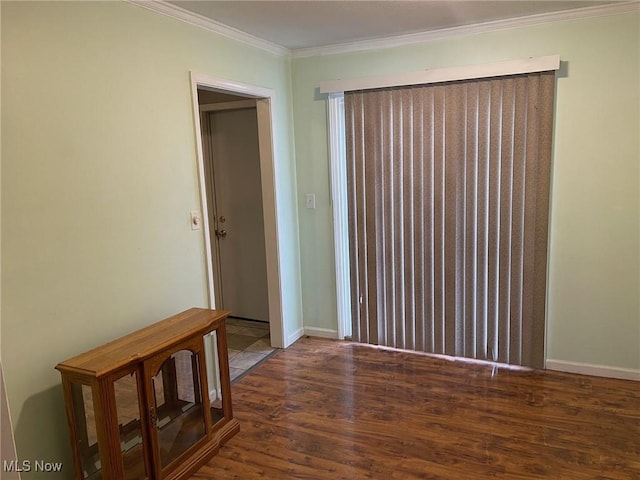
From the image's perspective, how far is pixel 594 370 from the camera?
317 centimetres

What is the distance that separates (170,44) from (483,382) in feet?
9.15

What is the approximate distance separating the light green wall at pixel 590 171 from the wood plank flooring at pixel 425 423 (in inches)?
13.8

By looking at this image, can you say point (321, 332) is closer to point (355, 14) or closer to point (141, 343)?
point (141, 343)

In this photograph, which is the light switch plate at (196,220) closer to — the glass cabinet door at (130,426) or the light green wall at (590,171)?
the glass cabinet door at (130,426)

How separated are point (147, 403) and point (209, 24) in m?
2.14

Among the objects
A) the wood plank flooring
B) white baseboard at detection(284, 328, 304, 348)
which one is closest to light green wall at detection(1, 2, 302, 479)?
the wood plank flooring

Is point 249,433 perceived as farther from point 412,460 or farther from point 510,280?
point 510,280

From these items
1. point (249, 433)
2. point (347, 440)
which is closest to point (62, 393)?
point (249, 433)

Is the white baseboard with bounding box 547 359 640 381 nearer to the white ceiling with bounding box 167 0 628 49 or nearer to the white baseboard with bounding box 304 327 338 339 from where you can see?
the white baseboard with bounding box 304 327 338 339

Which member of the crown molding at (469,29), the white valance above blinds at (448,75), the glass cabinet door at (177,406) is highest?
the crown molding at (469,29)

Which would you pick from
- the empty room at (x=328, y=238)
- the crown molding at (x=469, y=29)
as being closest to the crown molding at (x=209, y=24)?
the empty room at (x=328, y=238)

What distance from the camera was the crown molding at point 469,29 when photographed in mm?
2816

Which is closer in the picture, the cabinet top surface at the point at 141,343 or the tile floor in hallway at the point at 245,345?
the cabinet top surface at the point at 141,343

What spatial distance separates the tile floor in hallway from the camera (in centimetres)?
353
